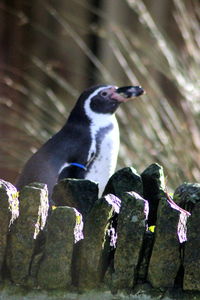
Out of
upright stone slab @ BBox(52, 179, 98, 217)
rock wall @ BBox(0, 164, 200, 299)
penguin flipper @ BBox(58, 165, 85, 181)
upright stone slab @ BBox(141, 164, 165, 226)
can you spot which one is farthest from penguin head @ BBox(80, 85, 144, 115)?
rock wall @ BBox(0, 164, 200, 299)

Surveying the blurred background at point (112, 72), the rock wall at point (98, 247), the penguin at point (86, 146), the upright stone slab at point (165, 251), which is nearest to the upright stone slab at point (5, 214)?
the rock wall at point (98, 247)

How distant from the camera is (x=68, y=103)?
570cm

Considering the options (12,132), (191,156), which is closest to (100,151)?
Answer: (191,156)

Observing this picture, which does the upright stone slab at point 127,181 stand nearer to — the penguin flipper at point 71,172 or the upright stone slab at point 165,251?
the upright stone slab at point 165,251

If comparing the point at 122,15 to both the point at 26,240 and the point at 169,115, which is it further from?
the point at 26,240

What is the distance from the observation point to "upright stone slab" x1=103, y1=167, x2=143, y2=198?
1.91m

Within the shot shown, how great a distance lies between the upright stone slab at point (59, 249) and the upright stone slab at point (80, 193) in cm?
14

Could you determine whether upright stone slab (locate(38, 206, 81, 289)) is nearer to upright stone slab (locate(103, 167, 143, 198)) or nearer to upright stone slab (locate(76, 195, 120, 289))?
upright stone slab (locate(76, 195, 120, 289))

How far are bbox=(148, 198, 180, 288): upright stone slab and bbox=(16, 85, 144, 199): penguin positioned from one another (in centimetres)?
187

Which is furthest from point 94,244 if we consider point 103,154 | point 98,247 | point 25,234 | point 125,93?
point 125,93

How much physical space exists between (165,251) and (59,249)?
20cm

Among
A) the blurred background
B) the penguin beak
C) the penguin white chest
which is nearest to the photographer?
the penguin white chest

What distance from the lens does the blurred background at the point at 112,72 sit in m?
4.31

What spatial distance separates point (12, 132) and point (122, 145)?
125 centimetres
